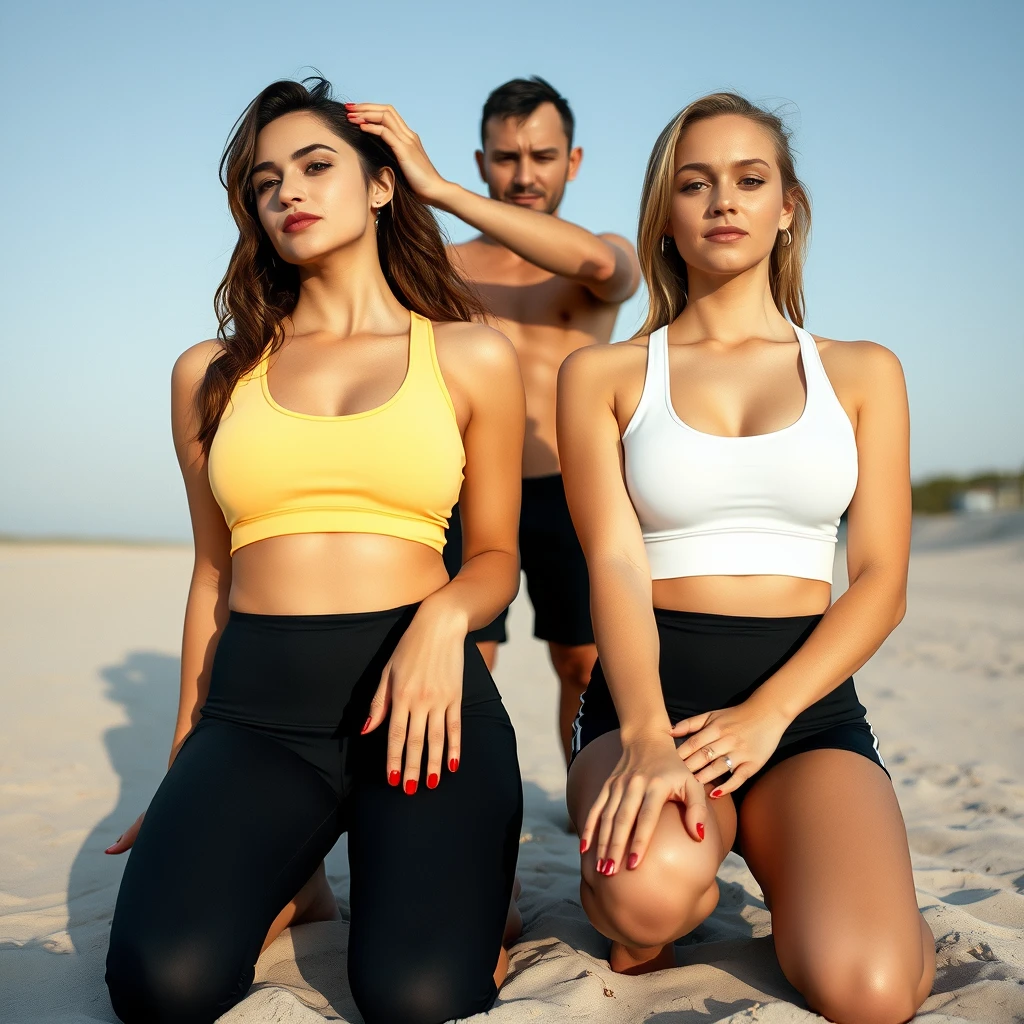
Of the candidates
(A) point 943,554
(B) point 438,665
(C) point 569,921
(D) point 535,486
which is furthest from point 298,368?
(A) point 943,554

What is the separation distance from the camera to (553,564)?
12.5 feet

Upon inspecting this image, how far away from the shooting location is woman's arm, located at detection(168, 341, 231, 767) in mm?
2701

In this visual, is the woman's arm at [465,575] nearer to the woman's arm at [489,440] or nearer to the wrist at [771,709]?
the woman's arm at [489,440]

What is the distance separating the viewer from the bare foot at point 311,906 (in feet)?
8.75

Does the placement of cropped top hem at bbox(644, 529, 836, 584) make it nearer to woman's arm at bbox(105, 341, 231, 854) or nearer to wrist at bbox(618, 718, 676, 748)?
wrist at bbox(618, 718, 676, 748)

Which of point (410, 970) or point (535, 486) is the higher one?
point (535, 486)

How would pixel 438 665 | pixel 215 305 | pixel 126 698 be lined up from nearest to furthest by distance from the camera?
pixel 438 665
pixel 215 305
pixel 126 698

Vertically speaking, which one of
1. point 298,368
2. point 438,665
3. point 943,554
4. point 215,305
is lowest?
point 943,554

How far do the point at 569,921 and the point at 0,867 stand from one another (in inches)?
72.1

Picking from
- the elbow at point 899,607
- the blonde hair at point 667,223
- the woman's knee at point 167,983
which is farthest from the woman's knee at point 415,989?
the blonde hair at point 667,223

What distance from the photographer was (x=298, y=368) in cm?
267

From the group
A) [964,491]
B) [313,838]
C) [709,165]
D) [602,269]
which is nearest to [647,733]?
[313,838]

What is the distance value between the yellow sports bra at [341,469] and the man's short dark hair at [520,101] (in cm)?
183

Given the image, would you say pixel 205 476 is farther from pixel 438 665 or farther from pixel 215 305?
pixel 438 665
